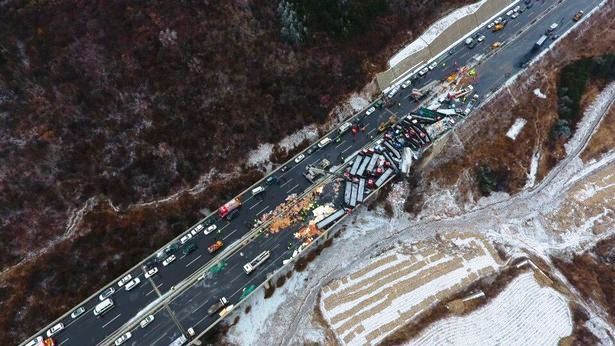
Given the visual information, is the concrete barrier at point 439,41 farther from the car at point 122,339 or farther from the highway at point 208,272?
the car at point 122,339

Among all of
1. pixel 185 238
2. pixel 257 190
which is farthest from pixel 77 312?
pixel 257 190

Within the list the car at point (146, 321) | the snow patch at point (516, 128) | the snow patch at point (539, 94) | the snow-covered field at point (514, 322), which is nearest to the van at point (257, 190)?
the car at point (146, 321)

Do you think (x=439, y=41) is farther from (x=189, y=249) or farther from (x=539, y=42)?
(x=189, y=249)

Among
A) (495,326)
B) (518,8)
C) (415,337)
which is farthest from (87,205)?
(518,8)

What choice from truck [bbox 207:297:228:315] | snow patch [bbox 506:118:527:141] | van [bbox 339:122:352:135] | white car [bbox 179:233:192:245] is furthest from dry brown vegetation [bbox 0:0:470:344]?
snow patch [bbox 506:118:527:141]

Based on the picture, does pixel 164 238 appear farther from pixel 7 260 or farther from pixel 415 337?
pixel 415 337

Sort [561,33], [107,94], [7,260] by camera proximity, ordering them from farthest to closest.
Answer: [561,33] → [107,94] → [7,260]
